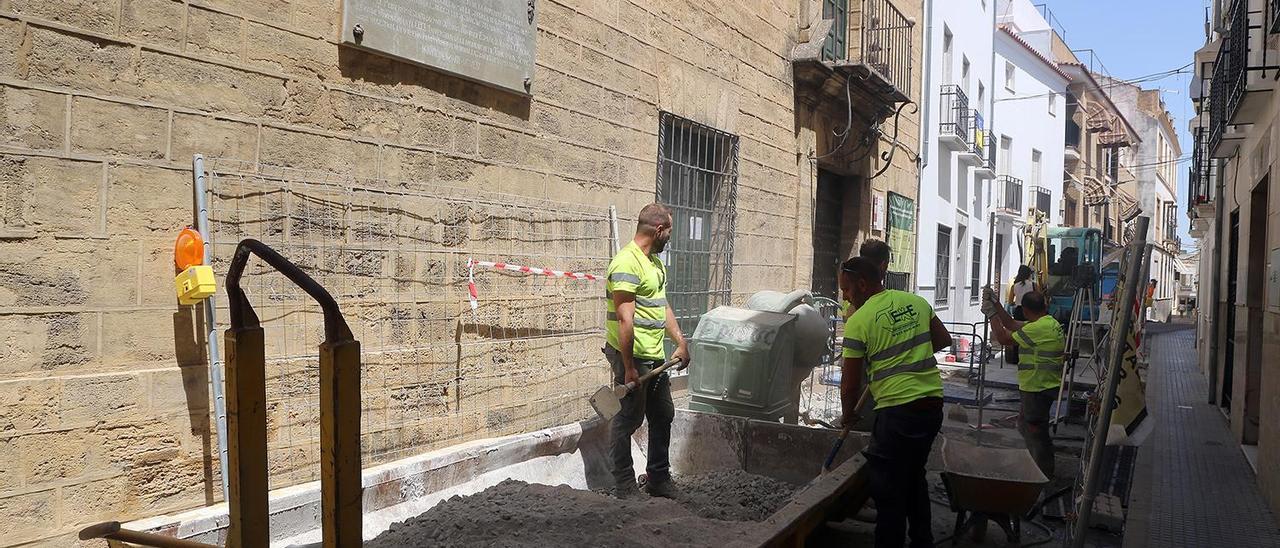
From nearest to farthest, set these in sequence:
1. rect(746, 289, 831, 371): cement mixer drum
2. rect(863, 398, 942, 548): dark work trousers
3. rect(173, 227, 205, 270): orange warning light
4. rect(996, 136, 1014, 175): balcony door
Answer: rect(173, 227, 205, 270): orange warning light → rect(863, 398, 942, 548): dark work trousers → rect(746, 289, 831, 371): cement mixer drum → rect(996, 136, 1014, 175): balcony door

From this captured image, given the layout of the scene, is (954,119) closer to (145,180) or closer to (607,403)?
(607,403)

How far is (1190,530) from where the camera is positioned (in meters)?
5.58

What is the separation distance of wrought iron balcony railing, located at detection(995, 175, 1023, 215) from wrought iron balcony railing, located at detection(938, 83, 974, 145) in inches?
268

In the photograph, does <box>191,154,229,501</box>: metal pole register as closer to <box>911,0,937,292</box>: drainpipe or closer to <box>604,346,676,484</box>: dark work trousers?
<box>604,346,676,484</box>: dark work trousers

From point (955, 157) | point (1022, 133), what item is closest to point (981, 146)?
point (955, 157)

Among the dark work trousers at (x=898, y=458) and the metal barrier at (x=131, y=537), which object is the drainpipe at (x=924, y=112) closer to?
the dark work trousers at (x=898, y=458)

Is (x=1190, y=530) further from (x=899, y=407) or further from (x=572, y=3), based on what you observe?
(x=572, y=3)

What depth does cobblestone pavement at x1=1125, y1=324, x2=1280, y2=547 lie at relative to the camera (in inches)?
215

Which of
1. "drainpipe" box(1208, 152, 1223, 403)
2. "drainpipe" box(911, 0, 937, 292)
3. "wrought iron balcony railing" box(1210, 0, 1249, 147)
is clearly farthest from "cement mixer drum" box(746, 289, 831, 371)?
"drainpipe" box(911, 0, 937, 292)

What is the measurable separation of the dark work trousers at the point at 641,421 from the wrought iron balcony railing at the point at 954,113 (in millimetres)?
12488

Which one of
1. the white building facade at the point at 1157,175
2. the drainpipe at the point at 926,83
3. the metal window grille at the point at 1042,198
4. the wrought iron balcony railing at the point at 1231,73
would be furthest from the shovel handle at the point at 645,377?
the white building facade at the point at 1157,175

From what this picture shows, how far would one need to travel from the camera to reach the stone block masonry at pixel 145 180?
3.52 m

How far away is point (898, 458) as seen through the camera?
4367mm

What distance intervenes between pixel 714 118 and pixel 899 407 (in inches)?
173
